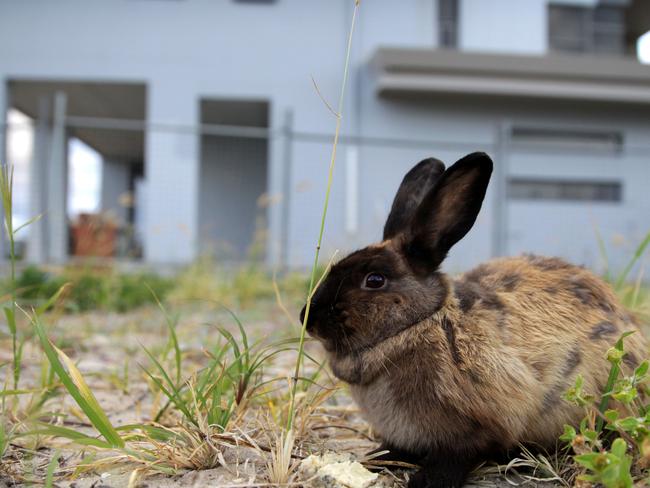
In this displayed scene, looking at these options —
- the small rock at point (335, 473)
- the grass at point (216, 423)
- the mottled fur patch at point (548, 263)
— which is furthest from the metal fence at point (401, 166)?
the small rock at point (335, 473)

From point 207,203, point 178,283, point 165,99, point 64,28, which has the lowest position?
point 178,283

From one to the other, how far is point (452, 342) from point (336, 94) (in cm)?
1095

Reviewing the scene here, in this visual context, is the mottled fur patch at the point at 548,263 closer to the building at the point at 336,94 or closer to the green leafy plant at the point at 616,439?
the green leafy plant at the point at 616,439

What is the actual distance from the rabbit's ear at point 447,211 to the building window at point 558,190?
36.0ft

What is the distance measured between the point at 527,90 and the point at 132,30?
861 centimetres

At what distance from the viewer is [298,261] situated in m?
8.56

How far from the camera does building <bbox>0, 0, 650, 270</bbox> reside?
33.4ft

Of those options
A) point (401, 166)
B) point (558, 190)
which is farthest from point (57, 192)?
point (558, 190)

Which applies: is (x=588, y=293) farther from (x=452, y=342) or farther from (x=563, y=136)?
(x=563, y=136)

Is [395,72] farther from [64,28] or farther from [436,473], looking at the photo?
[436,473]

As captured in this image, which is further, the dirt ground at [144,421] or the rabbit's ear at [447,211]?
the rabbit's ear at [447,211]

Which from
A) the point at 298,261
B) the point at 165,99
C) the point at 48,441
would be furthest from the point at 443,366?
the point at 165,99

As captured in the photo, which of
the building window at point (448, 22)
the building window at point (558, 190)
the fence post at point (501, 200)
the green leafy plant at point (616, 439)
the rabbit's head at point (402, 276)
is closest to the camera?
the green leafy plant at point (616, 439)

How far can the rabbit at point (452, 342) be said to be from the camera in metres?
1.40
